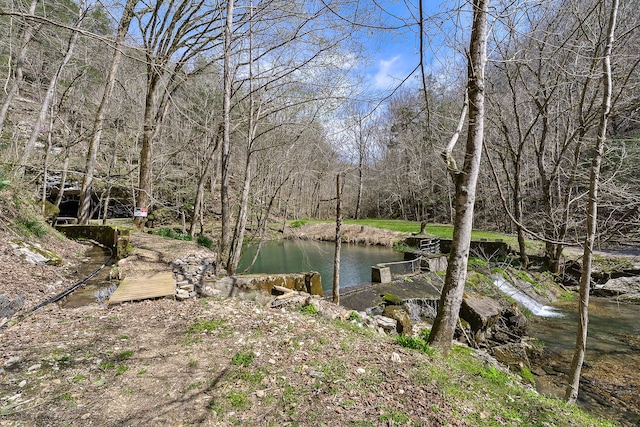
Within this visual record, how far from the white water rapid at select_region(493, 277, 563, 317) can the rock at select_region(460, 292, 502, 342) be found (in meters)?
2.58

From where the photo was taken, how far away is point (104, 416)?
2.05m

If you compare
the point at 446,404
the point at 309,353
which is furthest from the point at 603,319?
the point at 309,353

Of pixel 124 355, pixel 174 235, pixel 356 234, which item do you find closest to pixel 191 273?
pixel 124 355

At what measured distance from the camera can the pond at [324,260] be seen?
1284 cm

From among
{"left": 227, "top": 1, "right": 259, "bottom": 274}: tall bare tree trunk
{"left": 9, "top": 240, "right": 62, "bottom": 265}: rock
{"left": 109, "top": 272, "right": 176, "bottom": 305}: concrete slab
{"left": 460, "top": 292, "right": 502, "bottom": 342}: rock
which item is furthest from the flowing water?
{"left": 460, "top": 292, "right": 502, "bottom": 342}: rock

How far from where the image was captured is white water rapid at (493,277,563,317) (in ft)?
30.2

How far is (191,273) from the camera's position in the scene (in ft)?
20.7

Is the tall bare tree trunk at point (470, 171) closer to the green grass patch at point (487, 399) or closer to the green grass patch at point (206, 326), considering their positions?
the green grass patch at point (487, 399)

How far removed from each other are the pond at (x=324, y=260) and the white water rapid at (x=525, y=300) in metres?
4.64

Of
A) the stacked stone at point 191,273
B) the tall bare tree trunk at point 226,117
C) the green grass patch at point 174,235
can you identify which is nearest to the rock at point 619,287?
the tall bare tree trunk at point 226,117

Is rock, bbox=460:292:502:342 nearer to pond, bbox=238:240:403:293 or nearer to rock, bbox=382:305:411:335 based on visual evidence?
rock, bbox=382:305:411:335

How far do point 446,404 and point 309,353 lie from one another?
4.37ft

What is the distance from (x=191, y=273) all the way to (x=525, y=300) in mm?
10137

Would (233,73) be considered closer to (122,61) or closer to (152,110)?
(152,110)
